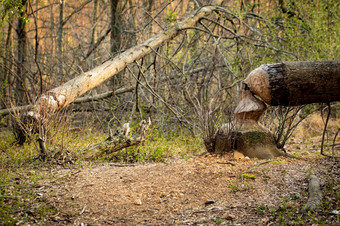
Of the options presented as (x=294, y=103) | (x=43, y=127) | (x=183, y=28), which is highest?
(x=183, y=28)

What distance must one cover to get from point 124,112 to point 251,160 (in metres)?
4.80

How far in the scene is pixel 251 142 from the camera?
15.5 feet

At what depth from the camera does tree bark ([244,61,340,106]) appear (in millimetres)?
3785

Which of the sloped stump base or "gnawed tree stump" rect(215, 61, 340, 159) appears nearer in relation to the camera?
"gnawed tree stump" rect(215, 61, 340, 159)

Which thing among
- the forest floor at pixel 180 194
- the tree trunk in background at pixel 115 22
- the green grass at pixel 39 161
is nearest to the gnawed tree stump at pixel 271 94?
the forest floor at pixel 180 194

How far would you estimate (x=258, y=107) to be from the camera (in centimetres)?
470

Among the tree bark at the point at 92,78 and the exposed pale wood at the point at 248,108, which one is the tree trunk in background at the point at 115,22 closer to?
the tree bark at the point at 92,78

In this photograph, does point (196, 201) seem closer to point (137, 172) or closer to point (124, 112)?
point (137, 172)

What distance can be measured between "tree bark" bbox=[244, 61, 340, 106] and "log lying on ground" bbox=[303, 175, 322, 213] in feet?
3.11

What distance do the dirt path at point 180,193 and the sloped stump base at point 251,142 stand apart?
254 millimetres

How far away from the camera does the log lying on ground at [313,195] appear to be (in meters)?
2.87

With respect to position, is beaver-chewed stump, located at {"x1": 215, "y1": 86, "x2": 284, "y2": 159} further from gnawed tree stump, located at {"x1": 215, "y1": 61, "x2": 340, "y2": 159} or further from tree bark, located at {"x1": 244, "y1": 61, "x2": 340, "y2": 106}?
tree bark, located at {"x1": 244, "y1": 61, "x2": 340, "y2": 106}

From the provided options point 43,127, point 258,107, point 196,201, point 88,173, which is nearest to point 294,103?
point 258,107

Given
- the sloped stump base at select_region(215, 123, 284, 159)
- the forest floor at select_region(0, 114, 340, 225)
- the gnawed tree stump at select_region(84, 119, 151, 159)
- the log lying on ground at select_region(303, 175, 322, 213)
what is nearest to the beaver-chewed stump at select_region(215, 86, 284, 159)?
the sloped stump base at select_region(215, 123, 284, 159)
